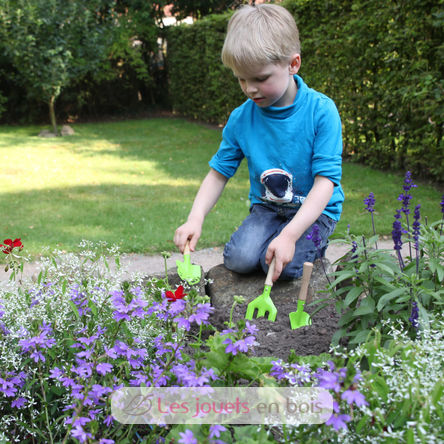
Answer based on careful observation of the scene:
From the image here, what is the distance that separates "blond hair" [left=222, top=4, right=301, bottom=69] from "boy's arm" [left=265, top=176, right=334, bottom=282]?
605 millimetres

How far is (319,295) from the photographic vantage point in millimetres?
2559

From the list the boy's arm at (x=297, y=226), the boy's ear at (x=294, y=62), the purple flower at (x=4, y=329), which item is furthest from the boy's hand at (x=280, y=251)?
the purple flower at (x=4, y=329)

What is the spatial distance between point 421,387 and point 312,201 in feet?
3.99

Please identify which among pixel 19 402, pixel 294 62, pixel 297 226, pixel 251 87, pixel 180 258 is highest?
pixel 294 62

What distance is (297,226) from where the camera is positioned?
2.22 meters

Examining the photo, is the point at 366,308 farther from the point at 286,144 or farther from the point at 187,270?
the point at 286,144

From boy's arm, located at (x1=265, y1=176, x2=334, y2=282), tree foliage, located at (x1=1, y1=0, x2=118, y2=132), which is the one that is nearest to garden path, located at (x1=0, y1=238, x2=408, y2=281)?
boy's arm, located at (x1=265, y1=176, x2=334, y2=282)

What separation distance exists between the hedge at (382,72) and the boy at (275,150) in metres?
3.06

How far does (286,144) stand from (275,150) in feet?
0.24

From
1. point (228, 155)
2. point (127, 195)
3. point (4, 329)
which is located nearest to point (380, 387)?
point (4, 329)

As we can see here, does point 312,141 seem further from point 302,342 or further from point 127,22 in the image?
point 127,22

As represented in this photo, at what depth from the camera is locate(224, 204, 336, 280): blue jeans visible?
267 cm

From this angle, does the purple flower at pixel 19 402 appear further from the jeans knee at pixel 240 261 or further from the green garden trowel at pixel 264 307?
the jeans knee at pixel 240 261

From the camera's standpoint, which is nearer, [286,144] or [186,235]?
[186,235]
